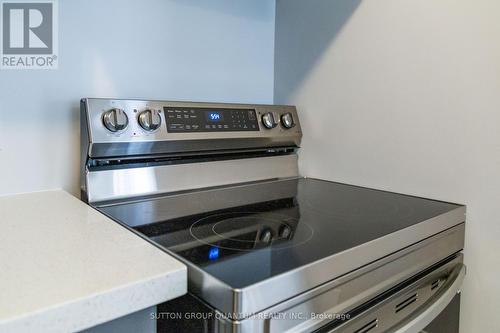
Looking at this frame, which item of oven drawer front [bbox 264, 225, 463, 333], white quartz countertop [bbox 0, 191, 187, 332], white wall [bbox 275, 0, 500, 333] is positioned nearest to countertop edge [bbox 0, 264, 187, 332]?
white quartz countertop [bbox 0, 191, 187, 332]

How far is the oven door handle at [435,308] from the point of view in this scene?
72cm

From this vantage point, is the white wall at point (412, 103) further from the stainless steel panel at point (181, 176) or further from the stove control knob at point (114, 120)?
the stove control knob at point (114, 120)

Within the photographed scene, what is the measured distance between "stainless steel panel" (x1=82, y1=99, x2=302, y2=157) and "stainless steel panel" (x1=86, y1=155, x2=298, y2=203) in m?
0.05

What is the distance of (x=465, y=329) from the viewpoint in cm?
91

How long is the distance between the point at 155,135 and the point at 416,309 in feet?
2.29

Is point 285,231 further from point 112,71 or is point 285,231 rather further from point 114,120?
point 112,71

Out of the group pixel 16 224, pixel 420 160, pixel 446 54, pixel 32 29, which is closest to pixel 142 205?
pixel 16 224

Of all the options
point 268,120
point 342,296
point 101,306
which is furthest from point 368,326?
point 268,120

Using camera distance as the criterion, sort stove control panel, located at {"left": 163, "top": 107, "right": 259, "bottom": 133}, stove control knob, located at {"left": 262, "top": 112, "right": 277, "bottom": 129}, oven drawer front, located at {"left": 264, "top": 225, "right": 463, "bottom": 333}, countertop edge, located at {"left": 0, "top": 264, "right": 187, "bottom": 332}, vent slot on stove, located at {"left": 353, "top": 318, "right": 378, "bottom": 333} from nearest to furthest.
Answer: countertop edge, located at {"left": 0, "top": 264, "right": 187, "bottom": 332} → oven drawer front, located at {"left": 264, "top": 225, "right": 463, "bottom": 333} → vent slot on stove, located at {"left": 353, "top": 318, "right": 378, "bottom": 333} → stove control panel, located at {"left": 163, "top": 107, "right": 259, "bottom": 133} → stove control knob, located at {"left": 262, "top": 112, "right": 277, "bottom": 129}

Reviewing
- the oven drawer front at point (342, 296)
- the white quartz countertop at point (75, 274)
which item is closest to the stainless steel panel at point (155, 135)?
the white quartz countertop at point (75, 274)

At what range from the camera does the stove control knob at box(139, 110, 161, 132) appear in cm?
92

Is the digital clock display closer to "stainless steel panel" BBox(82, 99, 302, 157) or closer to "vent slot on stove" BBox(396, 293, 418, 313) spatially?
"stainless steel panel" BBox(82, 99, 302, 157)

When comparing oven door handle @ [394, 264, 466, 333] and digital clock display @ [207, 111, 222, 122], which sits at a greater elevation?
digital clock display @ [207, 111, 222, 122]

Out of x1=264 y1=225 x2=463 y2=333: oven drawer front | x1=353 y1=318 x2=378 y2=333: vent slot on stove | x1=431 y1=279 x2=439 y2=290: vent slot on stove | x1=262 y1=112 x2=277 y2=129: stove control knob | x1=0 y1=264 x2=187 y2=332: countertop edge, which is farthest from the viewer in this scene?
x1=262 y1=112 x2=277 y2=129: stove control knob
